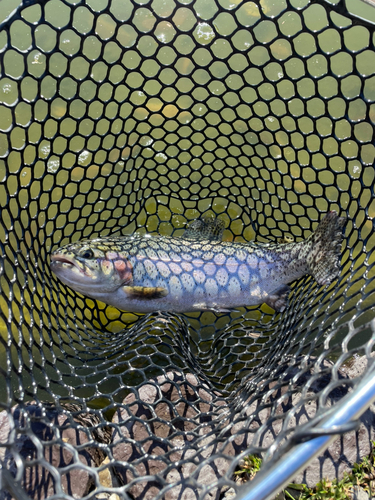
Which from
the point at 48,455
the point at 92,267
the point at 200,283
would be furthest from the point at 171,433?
the point at 92,267

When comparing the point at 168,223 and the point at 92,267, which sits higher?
the point at 168,223

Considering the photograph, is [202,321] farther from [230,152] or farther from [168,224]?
[230,152]

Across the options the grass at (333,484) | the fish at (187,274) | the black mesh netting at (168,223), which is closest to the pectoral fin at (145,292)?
the fish at (187,274)

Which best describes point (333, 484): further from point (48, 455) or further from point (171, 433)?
point (48, 455)

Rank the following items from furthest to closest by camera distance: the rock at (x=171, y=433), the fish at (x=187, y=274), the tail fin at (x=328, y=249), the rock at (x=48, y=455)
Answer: the fish at (x=187, y=274) < the tail fin at (x=328, y=249) < the rock at (x=171, y=433) < the rock at (x=48, y=455)

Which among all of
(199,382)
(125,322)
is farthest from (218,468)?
(125,322)

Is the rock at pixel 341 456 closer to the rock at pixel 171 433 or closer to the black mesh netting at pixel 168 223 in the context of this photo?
the black mesh netting at pixel 168 223
